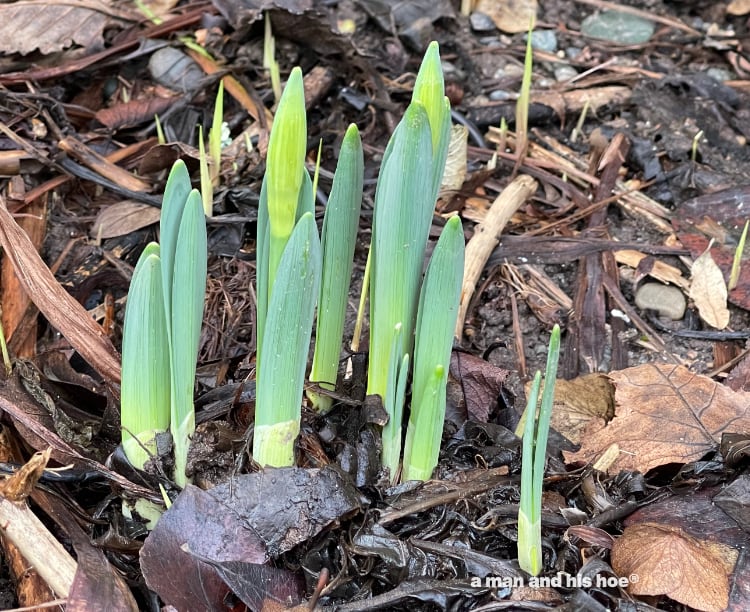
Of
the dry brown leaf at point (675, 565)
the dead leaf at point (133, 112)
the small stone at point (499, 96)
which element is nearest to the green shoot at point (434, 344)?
the dry brown leaf at point (675, 565)

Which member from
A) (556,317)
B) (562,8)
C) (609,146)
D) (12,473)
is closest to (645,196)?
(609,146)

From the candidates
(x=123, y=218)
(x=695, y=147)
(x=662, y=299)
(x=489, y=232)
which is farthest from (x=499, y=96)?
(x=123, y=218)

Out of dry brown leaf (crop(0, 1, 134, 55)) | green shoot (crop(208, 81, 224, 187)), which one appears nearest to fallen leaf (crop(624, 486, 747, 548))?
green shoot (crop(208, 81, 224, 187))

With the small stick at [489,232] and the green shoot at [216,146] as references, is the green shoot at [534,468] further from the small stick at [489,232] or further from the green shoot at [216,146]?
the green shoot at [216,146]

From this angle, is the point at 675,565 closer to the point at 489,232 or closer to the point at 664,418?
the point at 664,418

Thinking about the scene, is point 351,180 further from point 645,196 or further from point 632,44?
point 632,44

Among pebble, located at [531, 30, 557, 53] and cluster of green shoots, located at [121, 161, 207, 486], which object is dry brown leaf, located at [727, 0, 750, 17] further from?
cluster of green shoots, located at [121, 161, 207, 486]
